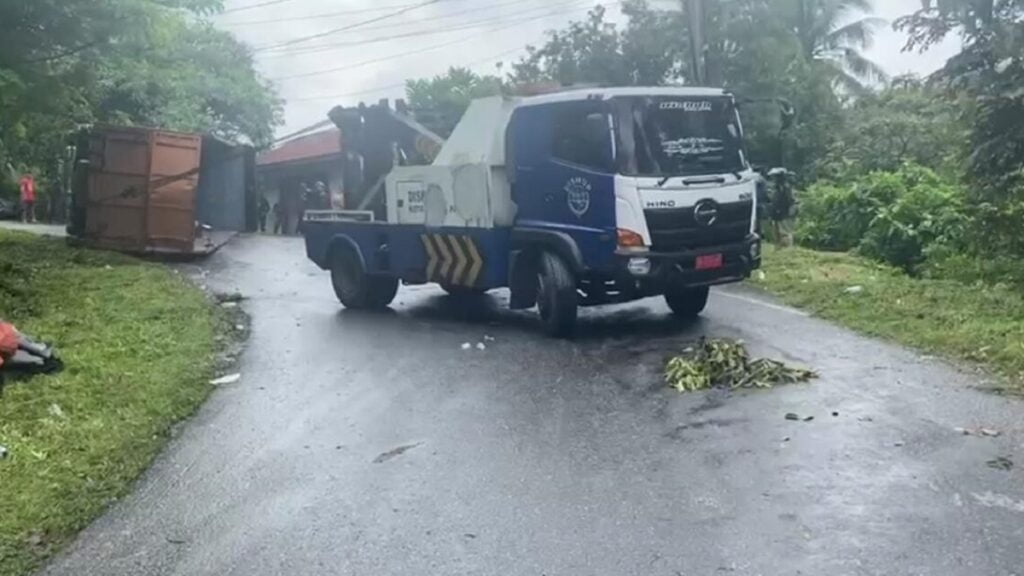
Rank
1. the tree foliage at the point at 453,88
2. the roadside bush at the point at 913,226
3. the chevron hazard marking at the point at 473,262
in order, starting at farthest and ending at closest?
the tree foliage at the point at 453,88
the roadside bush at the point at 913,226
the chevron hazard marking at the point at 473,262

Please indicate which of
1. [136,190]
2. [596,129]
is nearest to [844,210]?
[596,129]

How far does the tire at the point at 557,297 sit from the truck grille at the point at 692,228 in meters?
0.97

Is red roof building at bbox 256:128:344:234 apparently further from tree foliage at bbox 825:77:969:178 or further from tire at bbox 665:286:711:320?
tire at bbox 665:286:711:320

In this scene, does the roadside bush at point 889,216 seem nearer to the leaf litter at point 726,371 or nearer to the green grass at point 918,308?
the green grass at point 918,308

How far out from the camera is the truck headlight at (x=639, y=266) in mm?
10555

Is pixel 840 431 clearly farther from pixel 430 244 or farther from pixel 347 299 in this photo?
pixel 347 299

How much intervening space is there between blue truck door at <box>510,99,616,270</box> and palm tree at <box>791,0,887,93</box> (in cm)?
2435

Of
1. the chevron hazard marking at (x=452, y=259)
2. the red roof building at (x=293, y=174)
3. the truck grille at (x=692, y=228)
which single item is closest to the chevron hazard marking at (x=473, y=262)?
the chevron hazard marking at (x=452, y=259)

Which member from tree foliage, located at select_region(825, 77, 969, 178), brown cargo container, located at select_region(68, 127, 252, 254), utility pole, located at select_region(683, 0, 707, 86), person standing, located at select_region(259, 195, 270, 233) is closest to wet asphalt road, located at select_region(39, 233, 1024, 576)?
brown cargo container, located at select_region(68, 127, 252, 254)

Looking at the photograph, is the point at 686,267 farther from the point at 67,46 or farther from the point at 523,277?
the point at 67,46

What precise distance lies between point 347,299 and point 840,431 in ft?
27.5

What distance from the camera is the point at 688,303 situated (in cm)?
1229

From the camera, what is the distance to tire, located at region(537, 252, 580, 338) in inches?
434

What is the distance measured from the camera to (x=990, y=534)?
521cm
